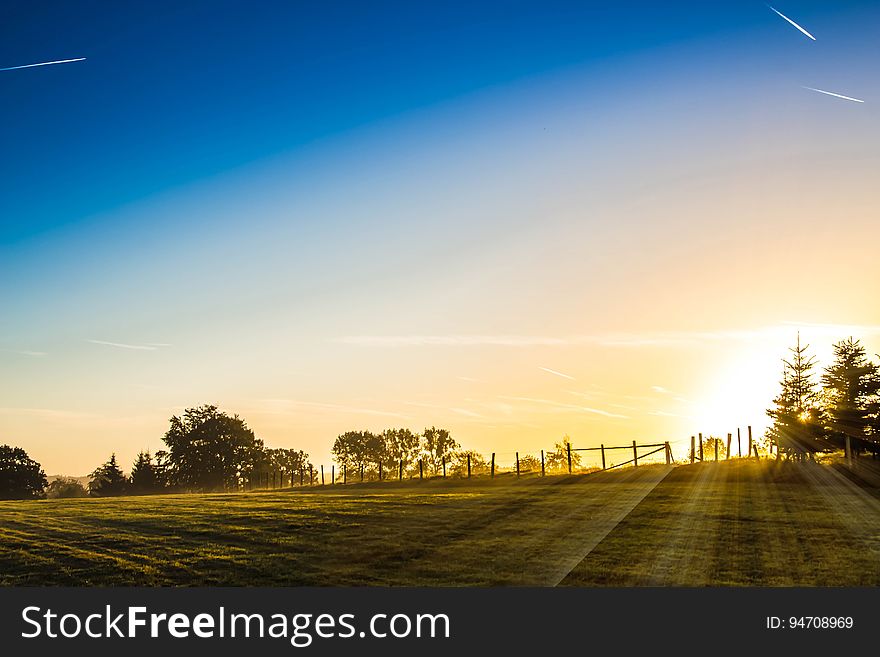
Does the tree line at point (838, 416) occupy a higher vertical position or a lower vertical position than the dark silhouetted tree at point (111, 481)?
higher

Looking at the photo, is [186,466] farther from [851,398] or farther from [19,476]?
[851,398]

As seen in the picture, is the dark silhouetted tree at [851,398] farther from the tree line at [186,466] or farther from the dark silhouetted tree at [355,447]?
the dark silhouetted tree at [355,447]

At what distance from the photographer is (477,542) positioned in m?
22.1

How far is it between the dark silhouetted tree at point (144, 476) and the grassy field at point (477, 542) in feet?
305

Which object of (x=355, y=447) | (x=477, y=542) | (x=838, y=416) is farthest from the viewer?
(x=355, y=447)

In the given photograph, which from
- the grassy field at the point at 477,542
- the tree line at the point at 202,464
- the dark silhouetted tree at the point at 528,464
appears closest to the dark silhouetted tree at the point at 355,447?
the tree line at the point at 202,464

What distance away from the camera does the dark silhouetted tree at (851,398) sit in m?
57.3

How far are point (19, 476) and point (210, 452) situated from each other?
31.7 metres

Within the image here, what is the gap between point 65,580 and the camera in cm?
1802

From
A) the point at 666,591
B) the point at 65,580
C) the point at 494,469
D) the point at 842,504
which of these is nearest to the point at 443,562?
the point at 666,591

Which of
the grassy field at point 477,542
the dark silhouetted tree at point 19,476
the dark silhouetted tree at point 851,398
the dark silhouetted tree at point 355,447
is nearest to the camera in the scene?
the grassy field at point 477,542

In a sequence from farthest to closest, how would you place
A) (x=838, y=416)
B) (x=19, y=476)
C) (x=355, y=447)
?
(x=355, y=447) < (x=19, y=476) < (x=838, y=416)

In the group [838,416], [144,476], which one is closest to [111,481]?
[144,476]

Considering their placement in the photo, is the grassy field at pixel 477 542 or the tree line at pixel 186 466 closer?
the grassy field at pixel 477 542
